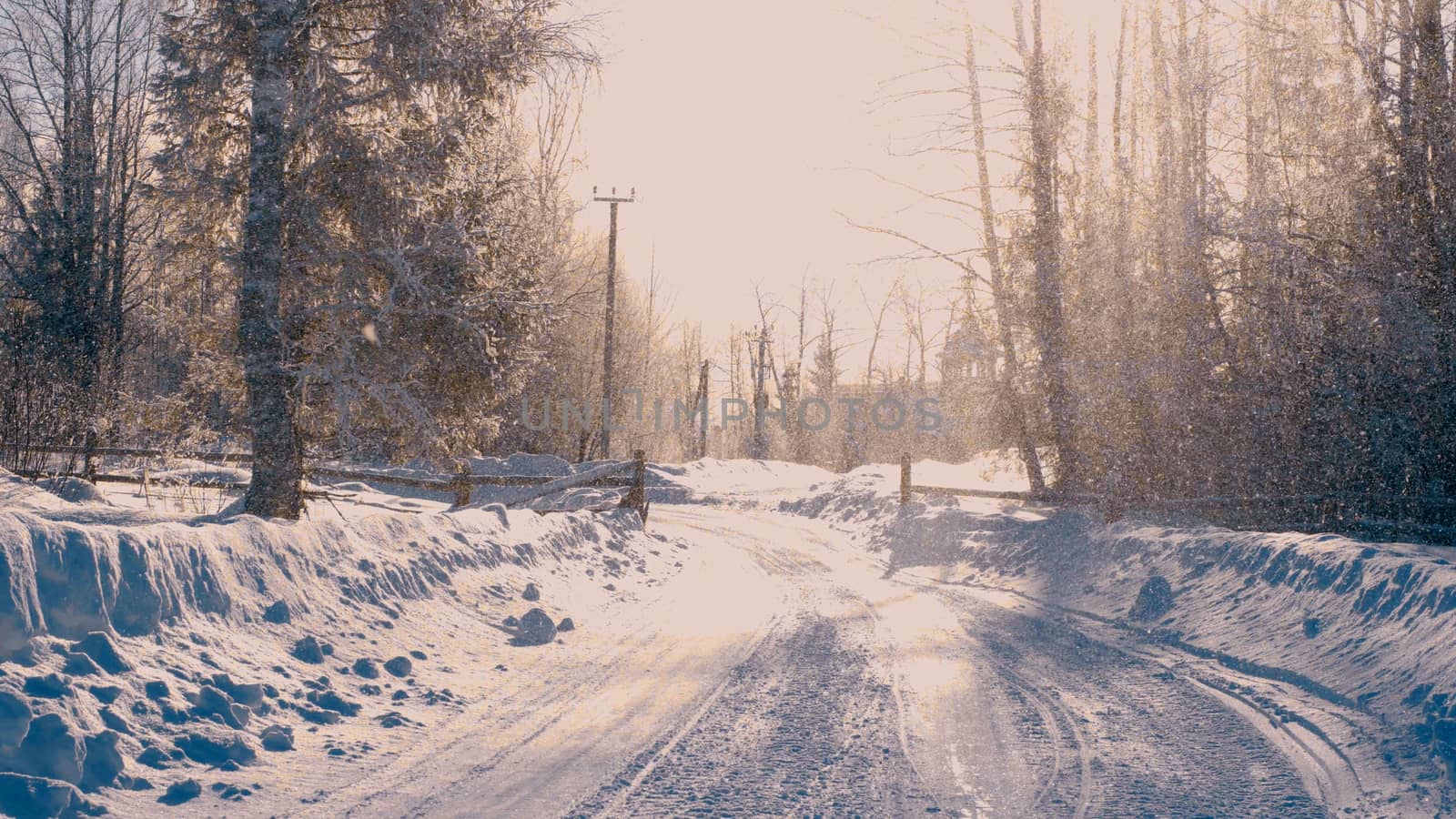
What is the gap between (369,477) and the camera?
45.9ft

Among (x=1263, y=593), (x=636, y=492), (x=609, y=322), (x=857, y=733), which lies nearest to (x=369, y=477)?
(x=636, y=492)

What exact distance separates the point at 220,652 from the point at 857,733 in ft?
13.2

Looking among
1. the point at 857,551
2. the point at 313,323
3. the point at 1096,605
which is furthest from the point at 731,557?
the point at 313,323

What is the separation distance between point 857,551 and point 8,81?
24.8 meters

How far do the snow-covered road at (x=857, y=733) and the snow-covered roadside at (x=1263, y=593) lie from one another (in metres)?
0.68

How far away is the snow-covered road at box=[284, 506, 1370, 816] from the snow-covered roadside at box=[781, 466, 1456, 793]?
0.68 meters

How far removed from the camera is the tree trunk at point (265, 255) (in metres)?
10.1

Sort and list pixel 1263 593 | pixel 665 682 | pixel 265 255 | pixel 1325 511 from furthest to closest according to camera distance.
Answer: pixel 1325 511
pixel 265 255
pixel 1263 593
pixel 665 682

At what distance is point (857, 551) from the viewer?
17219mm

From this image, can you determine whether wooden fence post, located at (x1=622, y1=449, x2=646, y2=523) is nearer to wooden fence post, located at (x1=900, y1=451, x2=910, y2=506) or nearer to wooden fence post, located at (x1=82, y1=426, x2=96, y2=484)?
wooden fence post, located at (x1=900, y1=451, x2=910, y2=506)

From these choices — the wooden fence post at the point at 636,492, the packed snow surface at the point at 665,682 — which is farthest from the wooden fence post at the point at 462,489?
the packed snow surface at the point at 665,682

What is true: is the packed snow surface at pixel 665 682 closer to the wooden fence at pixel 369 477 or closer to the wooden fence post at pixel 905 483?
the wooden fence at pixel 369 477

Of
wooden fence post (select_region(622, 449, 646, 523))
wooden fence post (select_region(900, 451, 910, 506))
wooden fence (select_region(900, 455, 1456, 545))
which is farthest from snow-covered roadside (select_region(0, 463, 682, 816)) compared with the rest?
wooden fence post (select_region(900, 451, 910, 506))

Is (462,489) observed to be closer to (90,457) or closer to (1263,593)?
(90,457)
